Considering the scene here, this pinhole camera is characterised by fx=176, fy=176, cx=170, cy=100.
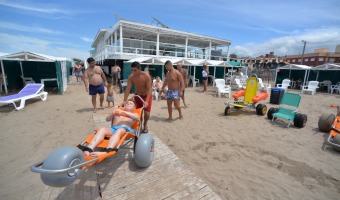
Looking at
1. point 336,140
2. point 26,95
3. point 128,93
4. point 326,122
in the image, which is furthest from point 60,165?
point 26,95

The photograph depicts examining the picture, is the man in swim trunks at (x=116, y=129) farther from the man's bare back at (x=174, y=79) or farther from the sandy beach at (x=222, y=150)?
the man's bare back at (x=174, y=79)

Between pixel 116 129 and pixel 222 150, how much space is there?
2190 mm

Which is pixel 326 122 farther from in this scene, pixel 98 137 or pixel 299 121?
pixel 98 137

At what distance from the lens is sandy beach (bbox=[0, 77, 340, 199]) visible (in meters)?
2.56

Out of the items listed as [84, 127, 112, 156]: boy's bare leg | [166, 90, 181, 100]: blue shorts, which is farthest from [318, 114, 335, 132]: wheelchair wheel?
[84, 127, 112, 156]: boy's bare leg

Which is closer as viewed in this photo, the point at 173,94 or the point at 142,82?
the point at 142,82

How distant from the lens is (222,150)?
3658 mm

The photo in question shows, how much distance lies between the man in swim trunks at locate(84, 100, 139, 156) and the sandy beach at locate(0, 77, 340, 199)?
0.98m

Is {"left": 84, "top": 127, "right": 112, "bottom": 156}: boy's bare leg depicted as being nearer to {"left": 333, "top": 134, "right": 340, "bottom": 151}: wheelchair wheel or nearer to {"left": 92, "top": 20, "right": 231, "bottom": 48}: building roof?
{"left": 333, "top": 134, "right": 340, "bottom": 151}: wheelchair wheel

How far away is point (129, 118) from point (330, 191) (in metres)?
3.23

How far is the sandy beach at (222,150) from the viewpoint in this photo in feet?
8.40

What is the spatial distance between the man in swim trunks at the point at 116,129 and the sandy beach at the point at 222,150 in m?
0.98

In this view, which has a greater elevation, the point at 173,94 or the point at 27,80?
the point at 173,94

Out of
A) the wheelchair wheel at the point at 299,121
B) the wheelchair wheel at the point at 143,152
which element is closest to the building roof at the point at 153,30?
the wheelchair wheel at the point at 299,121
